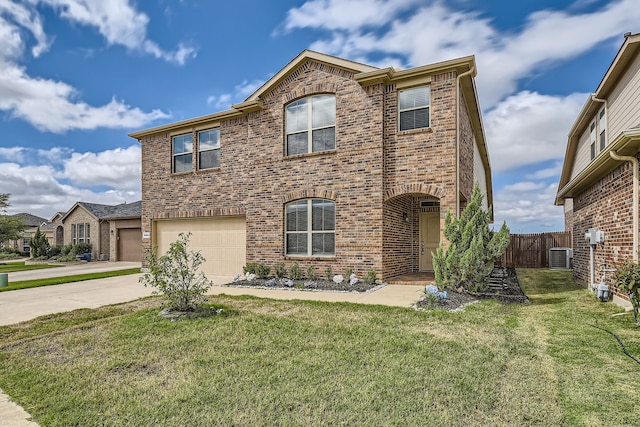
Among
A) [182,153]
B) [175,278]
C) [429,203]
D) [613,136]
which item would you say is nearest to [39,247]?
[182,153]

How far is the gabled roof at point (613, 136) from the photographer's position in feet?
20.6

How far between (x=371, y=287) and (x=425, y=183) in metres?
3.17

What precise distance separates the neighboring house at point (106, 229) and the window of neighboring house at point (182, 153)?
871 cm

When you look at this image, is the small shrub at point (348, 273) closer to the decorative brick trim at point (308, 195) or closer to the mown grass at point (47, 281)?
the decorative brick trim at point (308, 195)

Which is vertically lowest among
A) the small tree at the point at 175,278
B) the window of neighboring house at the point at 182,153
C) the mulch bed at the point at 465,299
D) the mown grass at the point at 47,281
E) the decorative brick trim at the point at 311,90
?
the mown grass at the point at 47,281

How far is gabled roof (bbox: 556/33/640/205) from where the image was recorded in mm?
6289

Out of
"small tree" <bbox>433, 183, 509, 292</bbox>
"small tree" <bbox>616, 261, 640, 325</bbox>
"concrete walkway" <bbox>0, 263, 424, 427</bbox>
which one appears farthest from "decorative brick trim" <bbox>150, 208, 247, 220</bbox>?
"small tree" <bbox>616, 261, 640, 325</bbox>

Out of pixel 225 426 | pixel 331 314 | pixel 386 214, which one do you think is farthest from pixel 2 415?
pixel 386 214

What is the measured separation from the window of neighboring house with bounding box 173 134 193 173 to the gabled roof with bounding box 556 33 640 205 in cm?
1269

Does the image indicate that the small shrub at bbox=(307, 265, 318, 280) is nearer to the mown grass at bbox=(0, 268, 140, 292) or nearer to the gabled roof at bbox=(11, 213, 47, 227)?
the mown grass at bbox=(0, 268, 140, 292)

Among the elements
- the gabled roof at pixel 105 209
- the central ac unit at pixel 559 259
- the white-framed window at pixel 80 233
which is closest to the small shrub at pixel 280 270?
the central ac unit at pixel 559 259

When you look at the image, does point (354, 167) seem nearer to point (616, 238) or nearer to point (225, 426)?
point (616, 238)

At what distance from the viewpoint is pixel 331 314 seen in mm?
6254

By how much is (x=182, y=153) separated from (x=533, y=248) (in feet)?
54.9
